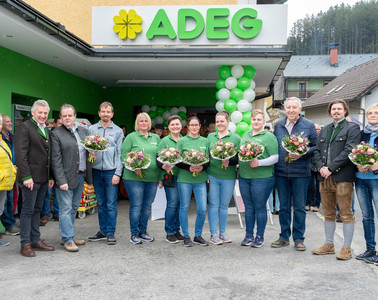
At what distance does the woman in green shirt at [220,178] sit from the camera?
19.3ft

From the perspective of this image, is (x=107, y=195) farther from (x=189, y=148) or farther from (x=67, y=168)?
(x=189, y=148)

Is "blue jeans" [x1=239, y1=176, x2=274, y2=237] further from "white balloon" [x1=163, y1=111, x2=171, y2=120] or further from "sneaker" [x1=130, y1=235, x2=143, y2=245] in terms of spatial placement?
"white balloon" [x1=163, y1=111, x2=171, y2=120]

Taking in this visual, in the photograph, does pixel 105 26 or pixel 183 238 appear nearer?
pixel 183 238

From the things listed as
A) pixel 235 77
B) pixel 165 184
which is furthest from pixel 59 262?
pixel 235 77

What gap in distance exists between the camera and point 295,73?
5500 cm

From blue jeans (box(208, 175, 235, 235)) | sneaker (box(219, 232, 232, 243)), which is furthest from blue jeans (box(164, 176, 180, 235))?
sneaker (box(219, 232, 232, 243))

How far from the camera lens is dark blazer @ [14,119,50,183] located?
5188 mm

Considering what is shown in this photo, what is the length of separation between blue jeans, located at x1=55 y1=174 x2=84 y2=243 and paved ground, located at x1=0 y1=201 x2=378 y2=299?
28 cm

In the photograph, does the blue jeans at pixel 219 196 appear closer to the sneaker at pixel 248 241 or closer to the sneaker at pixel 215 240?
the sneaker at pixel 215 240

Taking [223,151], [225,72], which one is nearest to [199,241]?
[223,151]

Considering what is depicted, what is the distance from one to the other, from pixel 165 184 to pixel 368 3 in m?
98.6

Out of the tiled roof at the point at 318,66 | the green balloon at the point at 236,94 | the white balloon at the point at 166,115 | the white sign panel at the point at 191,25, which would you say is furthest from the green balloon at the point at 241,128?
the tiled roof at the point at 318,66

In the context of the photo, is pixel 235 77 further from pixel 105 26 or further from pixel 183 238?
pixel 183 238

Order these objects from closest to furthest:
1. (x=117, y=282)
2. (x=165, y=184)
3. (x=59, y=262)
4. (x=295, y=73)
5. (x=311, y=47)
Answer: (x=117, y=282) → (x=59, y=262) → (x=165, y=184) → (x=295, y=73) → (x=311, y=47)
